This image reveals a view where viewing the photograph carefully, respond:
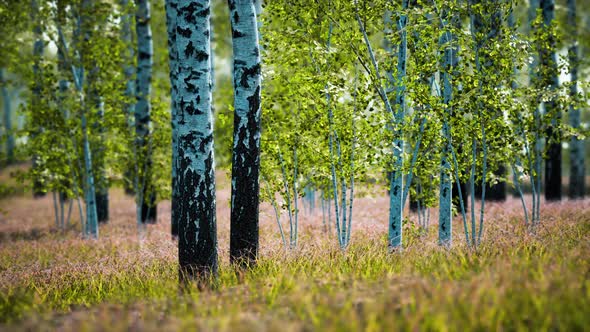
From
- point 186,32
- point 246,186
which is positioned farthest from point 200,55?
point 246,186

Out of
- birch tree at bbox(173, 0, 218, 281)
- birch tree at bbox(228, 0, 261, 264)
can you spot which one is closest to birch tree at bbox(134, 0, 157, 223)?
birch tree at bbox(228, 0, 261, 264)

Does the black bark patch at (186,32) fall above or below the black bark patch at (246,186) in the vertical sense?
above

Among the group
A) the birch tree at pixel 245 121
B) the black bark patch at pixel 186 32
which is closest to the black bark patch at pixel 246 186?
the birch tree at pixel 245 121

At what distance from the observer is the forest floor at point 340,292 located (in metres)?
3.83

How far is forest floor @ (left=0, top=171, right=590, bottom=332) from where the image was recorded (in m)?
3.83

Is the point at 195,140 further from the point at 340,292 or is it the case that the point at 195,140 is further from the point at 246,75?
the point at 340,292

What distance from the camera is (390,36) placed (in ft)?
23.9

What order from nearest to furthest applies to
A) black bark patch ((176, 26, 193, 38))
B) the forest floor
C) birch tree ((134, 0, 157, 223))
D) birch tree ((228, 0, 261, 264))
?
the forest floor
black bark patch ((176, 26, 193, 38))
birch tree ((228, 0, 261, 264))
birch tree ((134, 0, 157, 223))

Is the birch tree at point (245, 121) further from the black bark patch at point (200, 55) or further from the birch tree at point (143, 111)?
the birch tree at point (143, 111)

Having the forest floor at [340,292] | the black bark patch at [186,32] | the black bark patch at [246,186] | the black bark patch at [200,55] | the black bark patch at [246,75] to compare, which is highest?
the black bark patch at [186,32]

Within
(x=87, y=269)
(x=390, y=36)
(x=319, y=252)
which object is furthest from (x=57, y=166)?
(x=390, y=36)

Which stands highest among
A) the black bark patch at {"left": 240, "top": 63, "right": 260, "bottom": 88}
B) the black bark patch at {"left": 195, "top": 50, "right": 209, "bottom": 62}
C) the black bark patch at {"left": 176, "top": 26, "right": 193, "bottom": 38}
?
the black bark patch at {"left": 176, "top": 26, "right": 193, "bottom": 38}

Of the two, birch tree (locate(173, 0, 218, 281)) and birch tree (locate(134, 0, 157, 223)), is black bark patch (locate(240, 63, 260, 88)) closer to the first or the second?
birch tree (locate(173, 0, 218, 281))

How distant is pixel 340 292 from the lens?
4.62 m
